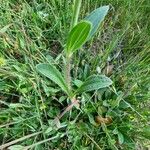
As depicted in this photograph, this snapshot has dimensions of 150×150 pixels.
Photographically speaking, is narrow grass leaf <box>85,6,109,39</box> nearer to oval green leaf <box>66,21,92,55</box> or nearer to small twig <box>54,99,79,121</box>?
oval green leaf <box>66,21,92,55</box>

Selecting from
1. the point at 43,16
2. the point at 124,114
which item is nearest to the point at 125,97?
the point at 124,114

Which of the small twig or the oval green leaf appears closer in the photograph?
the oval green leaf

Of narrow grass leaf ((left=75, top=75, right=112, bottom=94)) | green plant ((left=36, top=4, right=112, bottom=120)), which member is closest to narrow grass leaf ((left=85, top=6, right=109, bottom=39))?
green plant ((left=36, top=4, right=112, bottom=120))

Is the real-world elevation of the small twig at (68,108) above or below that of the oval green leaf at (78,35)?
below

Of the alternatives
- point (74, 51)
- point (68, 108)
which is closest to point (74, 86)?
point (68, 108)

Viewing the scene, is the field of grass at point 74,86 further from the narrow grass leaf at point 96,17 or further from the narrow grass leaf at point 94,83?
the narrow grass leaf at point 96,17

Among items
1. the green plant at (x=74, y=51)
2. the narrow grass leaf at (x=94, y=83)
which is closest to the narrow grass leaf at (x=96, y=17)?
the green plant at (x=74, y=51)

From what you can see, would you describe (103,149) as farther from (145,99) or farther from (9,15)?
(9,15)
